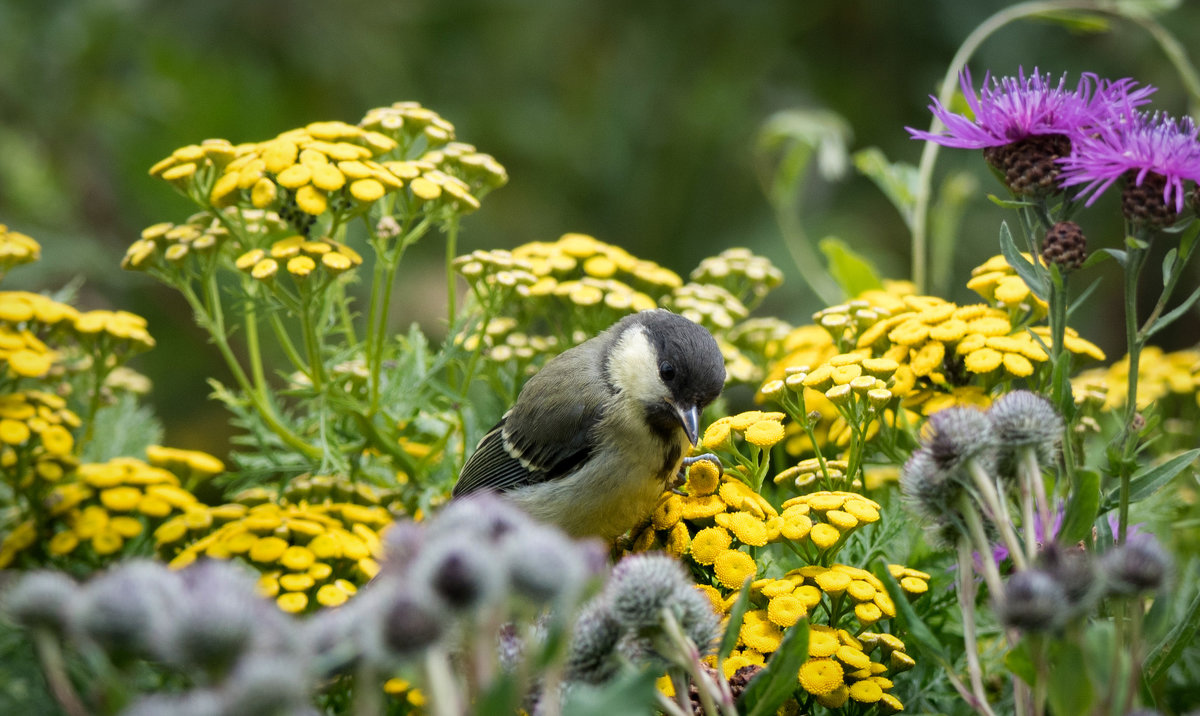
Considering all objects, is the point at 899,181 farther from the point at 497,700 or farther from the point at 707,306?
the point at 497,700

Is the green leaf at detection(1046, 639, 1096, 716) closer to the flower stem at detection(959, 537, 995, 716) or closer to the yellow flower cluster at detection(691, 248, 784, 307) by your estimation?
the flower stem at detection(959, 537, 995, 716)

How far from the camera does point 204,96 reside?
159 inches

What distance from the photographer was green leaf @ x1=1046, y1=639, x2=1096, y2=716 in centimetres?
81

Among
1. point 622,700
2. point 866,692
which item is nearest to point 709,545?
point 866,692

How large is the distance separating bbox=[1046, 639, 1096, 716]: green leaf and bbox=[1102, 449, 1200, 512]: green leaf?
54cm

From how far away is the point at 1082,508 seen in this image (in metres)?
1.04

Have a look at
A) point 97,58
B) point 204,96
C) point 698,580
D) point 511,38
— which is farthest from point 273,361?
point 698,580

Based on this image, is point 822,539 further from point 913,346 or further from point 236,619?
point 236,619

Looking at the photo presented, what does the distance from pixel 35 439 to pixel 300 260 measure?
66 cm

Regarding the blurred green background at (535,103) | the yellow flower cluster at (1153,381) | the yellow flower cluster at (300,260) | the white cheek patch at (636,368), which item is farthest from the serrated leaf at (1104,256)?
the blurred green background at (535,103)

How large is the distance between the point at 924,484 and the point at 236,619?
67cm

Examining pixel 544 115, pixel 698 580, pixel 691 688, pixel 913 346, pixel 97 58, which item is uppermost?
pixel 544 115

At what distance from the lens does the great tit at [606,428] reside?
1.76 meters

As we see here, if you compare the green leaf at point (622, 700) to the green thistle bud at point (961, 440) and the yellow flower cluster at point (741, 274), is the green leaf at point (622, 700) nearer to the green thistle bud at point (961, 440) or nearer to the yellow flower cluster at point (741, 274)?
the green thistle bud at point (961, 440)
